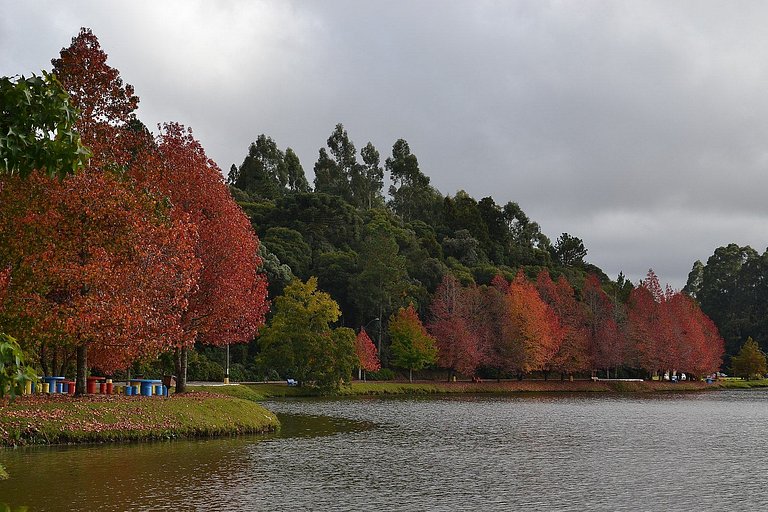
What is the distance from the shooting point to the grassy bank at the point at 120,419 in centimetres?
3306

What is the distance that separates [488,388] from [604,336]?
24351mm

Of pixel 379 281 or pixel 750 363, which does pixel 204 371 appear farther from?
pixel 750 363

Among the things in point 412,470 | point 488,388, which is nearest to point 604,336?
point 488,388

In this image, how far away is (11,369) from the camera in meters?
7.43

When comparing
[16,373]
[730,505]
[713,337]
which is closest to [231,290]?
[730,505]

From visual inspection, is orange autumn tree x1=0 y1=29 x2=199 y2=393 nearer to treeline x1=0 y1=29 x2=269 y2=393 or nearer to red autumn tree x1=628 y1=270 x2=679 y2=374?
treeline x1=0 y1=29 x2=269 y2=393

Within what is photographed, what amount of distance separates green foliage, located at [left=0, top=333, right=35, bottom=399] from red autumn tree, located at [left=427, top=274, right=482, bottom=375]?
10281 centimetres

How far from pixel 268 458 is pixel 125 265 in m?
12.1

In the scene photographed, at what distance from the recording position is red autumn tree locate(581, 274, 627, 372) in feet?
393

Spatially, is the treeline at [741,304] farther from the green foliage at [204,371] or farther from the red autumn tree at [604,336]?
the green foliage at [204,371]

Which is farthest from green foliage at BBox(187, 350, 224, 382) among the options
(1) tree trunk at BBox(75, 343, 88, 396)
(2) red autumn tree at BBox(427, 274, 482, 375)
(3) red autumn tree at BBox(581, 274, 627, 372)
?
(3) red autumn tree at BBox(581, 274, 627, 372)

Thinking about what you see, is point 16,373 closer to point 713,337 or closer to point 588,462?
point 588,462

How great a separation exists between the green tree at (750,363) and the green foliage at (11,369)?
16387 cm

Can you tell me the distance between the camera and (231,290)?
4641 centimetres
